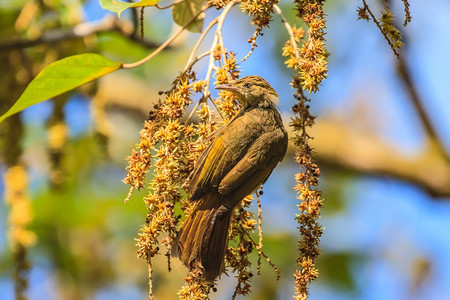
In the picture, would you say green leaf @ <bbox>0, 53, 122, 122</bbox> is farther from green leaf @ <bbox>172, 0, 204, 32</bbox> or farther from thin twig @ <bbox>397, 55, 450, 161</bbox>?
thin twig @ <bbox>397, 55, 450, 161</bbox>

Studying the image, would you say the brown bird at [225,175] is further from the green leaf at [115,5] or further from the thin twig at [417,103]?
the thin twig at [417,103]

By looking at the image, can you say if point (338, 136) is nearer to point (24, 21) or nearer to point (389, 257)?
point (389, 257)

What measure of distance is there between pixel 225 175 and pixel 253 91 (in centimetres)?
50

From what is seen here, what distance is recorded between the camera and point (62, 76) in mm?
2352

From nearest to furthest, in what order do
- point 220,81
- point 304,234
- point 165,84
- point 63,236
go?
1. point 304,234
2. point 220,81
3. point 63,236
4. point 165,84

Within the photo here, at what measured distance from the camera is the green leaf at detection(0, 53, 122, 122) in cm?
231


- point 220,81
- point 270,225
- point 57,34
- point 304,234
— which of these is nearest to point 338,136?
point 270,225

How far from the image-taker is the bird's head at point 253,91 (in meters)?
2.68

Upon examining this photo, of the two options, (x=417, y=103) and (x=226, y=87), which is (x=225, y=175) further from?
(x=417, y=103)

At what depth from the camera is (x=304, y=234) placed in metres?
2.07

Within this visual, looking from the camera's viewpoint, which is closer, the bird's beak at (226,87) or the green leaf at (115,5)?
the green leaf at (115,5)

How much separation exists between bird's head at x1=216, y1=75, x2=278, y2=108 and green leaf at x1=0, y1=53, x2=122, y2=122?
0.55m

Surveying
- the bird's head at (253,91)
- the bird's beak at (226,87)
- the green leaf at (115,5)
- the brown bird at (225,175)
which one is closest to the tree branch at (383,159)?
the bird's head at (253,91)

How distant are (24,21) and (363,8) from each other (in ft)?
10.5
